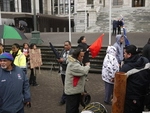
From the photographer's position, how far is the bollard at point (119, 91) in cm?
360

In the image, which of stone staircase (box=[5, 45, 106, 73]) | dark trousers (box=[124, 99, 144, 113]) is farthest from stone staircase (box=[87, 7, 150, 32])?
dark trousers (box=[124, 99, 144, 113])

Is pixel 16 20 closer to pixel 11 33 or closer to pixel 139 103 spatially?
pixel 11 33

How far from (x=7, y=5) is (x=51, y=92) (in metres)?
43.1

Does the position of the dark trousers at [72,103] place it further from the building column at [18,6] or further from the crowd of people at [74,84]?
the building column at [18,6]

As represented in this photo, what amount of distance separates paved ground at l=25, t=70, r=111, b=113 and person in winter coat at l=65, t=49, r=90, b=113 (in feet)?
4.27

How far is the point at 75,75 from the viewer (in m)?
4.23

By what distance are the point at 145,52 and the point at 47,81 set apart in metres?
4.37

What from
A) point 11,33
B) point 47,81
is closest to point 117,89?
point 11,33

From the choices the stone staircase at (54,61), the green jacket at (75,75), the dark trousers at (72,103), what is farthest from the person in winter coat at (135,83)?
the stone staircase at (54,61)

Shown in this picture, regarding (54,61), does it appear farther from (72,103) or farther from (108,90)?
(72,103)

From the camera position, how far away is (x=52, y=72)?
412 inches

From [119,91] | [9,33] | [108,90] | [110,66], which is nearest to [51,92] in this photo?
[108,90]

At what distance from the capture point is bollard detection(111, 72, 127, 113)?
3.60 metres

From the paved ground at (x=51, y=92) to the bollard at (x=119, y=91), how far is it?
1858 millimetres
